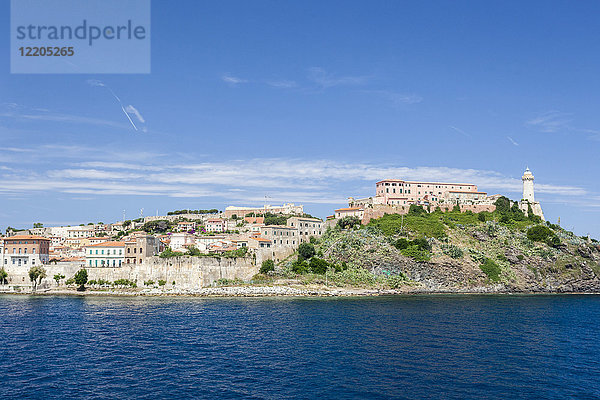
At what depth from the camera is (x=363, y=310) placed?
56719 millimetres

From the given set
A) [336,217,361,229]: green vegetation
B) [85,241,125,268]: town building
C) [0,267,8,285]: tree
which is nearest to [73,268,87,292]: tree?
[85,241,125,268]: town building

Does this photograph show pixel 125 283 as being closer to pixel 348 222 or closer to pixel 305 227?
pixel 305 227

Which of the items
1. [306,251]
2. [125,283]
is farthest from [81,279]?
[306,251]

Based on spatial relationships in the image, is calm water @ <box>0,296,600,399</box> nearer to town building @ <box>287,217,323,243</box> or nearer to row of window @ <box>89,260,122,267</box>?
row of window @ <box>89,260,122,267</box>

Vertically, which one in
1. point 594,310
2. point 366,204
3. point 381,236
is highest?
point 366,204

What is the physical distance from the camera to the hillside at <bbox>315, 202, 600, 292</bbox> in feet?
264

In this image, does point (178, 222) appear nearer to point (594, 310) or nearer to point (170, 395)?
point (594, 310)

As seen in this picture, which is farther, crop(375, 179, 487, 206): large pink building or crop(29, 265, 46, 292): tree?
crop(375, 179, 487, 206): large pink building

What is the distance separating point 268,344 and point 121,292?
42852 millimetres

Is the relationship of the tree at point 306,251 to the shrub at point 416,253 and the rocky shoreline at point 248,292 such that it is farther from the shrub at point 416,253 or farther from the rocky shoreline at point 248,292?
the shrub at point 416,253

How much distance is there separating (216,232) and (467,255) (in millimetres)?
64737

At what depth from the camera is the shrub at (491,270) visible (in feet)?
264

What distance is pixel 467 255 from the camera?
276 ft

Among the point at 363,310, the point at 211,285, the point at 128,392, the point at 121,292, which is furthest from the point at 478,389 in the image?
the point at 121,292
